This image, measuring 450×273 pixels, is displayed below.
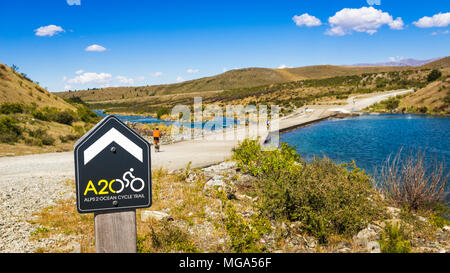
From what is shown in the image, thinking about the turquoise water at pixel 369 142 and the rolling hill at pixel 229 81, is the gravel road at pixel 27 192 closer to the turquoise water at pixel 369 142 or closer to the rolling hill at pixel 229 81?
the turquoise water at pixel 369 142

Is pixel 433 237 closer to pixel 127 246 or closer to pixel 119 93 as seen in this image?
pixel 127 246

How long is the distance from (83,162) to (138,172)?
420 millimetres

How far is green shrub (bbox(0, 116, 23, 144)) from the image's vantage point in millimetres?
17078

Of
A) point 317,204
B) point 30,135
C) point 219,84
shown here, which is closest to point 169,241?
point 317,204

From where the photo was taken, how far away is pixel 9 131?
59.2ft

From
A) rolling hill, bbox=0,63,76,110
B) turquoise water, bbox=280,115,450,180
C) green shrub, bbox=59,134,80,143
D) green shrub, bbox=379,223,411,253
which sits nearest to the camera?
green shrub, bbox=379,223,411,253

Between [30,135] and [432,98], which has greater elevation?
[432,98]

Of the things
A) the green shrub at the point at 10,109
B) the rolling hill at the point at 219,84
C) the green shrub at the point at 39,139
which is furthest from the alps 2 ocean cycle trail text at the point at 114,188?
the rolling hill at the point at 219,84

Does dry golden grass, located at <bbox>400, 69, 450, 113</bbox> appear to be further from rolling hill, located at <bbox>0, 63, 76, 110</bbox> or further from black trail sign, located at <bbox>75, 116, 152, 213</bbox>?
black trail sign, located at <bbox>75, 116, 152, 213</bbox>

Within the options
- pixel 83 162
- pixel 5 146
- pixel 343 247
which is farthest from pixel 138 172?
pixel 5 146

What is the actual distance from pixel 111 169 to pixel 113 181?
0.10 meters

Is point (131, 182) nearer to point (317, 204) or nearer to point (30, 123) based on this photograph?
point (317, 204)

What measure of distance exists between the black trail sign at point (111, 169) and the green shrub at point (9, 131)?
1826 cm

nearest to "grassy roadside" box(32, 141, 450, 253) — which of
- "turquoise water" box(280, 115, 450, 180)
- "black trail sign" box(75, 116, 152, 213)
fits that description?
"black trail sign" box(75, 116, 152, 213)
